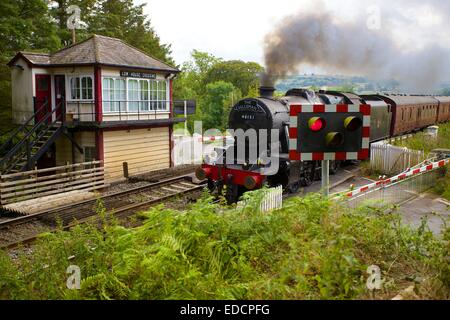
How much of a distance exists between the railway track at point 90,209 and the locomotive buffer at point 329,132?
4.78m

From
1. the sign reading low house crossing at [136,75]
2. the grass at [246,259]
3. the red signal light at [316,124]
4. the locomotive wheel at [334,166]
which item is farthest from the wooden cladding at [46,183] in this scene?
the red signal light at [316,124]

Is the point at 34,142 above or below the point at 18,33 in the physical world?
below

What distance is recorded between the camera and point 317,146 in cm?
517

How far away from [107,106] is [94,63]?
1.75 m

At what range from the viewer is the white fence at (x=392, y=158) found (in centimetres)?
1445

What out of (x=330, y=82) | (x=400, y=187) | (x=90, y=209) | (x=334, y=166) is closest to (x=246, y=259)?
(x=400, y=187)

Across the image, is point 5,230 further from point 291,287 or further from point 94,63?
point 291,287

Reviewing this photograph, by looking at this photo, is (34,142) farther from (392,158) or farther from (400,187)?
(392,158)

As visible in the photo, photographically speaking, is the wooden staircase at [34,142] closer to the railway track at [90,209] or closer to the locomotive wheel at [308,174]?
the railway track at [90,209]

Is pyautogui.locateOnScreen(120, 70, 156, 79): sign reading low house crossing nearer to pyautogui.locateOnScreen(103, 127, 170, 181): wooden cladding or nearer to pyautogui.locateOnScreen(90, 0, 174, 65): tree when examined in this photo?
pyautogui.locateOnScreen(103, 127, 170, 181): wooden cladding

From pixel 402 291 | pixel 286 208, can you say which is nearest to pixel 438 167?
pixel 286 208

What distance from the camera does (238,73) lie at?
6450cm

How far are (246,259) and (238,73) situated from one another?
61500 millimetres

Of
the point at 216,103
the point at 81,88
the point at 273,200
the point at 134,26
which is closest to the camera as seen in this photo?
the point at 273,200
